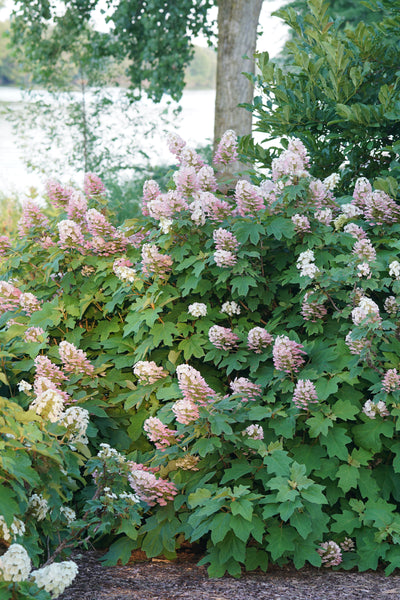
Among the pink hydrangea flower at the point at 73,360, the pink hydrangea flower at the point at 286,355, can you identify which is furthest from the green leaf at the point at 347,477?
the pink hydrangea flower at the point at 73,360

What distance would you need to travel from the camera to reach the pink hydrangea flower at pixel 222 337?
3352mm

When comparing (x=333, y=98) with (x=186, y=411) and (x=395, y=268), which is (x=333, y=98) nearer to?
(x=395, y=268)

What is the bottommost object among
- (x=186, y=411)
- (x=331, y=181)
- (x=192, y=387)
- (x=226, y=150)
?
(x=186, y=411)

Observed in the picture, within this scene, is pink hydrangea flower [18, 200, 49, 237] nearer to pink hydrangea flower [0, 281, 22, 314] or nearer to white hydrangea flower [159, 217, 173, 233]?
pink hydrangea flower [0, 281, 22, 314]

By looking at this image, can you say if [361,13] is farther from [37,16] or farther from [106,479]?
[106,479]

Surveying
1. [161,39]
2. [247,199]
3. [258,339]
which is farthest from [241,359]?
[161,39]

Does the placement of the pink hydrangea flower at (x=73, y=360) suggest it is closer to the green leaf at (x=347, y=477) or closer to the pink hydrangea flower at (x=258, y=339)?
the pink hydrangea flower at (x=258, y=339)

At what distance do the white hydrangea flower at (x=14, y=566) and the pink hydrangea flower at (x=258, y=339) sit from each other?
155 centimetres

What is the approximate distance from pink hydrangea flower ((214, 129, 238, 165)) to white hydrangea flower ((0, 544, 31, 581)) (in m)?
2.55

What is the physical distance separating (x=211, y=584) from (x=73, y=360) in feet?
4.32

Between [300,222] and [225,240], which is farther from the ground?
[300,222]

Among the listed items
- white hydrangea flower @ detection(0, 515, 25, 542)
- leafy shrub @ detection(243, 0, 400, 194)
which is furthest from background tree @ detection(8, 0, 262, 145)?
white hydrangea flower @ detection(0, 515, 25, 542)

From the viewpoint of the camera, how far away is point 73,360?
3.59m

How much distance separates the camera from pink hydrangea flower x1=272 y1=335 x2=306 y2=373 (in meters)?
3.14
